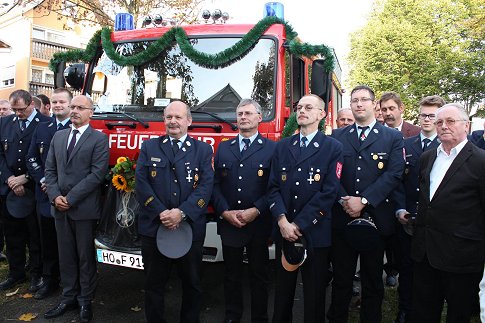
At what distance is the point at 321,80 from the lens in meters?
4.31

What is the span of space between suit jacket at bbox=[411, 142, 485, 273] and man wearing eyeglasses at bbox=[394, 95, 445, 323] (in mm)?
811

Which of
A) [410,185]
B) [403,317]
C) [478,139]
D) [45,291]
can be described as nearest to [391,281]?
[403,317]

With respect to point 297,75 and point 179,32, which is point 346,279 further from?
point 179,32

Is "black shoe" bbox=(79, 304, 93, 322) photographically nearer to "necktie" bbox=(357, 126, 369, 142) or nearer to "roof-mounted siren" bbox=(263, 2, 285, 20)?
"necktie" bbox=(357, 126, 369, 142)

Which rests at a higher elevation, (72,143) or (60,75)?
(60,75)

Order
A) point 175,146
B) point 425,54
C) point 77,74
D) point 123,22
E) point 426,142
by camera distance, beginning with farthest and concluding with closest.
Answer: point 425,54, point 123,22, point 77,74, point 426,142, point 175,146

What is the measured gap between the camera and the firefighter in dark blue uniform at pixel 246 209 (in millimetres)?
3781

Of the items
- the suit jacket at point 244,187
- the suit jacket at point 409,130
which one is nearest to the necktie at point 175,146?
the suit jacket at point 244,187

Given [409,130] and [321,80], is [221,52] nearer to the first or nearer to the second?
[321,80]

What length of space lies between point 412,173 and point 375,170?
2.02 feet

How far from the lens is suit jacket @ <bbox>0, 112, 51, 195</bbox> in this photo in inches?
192

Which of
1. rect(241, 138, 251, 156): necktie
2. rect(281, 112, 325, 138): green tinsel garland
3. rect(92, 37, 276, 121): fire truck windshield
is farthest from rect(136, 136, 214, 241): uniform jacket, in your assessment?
rect(281, 112, 325, 138): green tinsel garland

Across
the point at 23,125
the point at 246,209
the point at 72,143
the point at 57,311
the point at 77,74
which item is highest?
the point at 77,74

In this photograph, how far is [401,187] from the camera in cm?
385
